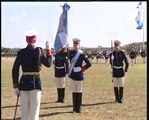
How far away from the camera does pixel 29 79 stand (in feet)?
29.3

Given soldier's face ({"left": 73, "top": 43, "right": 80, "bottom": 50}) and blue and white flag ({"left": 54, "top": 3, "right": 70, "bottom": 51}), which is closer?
soldier's face ({"left": 73, "top": 43, "right": 80, "bottom": 50})

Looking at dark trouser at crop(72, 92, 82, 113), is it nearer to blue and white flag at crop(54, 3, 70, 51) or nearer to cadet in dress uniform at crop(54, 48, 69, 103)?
blue and white flag at crop(54, 3, 70, 51)

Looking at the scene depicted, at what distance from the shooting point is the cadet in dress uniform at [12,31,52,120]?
8.73m

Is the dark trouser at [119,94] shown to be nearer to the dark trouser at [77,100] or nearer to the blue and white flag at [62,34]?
the dark trouser at [77,100]

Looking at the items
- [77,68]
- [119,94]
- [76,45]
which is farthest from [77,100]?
[119,94]

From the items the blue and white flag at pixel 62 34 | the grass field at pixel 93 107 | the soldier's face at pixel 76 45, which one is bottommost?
the grass field at pixel 93 107

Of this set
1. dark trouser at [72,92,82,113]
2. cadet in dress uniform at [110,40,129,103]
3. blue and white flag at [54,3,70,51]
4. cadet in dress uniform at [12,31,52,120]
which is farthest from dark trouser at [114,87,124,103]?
cadet in dress uniform at [12,31,52,120]

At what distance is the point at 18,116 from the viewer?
1155 cm

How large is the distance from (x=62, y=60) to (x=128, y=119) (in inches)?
152

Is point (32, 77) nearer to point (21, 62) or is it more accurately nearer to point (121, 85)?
point (21, 62)

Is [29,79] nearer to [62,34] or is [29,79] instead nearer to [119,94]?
[62,34]

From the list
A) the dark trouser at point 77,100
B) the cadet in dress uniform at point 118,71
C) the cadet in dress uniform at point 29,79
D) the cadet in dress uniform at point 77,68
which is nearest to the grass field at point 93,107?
the dark trouser at point 77,100

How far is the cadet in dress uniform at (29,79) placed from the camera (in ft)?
28.6

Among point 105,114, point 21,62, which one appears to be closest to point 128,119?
point 105,114
